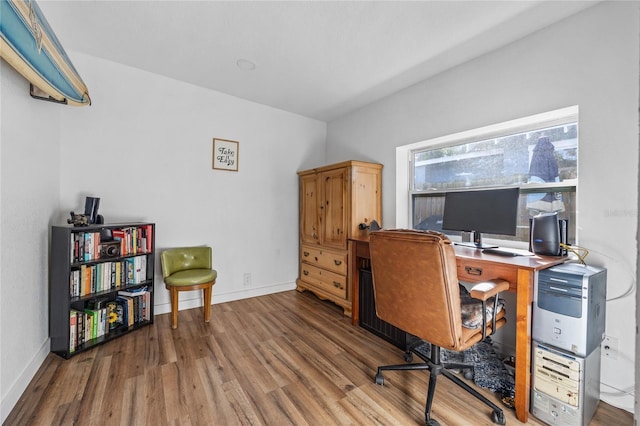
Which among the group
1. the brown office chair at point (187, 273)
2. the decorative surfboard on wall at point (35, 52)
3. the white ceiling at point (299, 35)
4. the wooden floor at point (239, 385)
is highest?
the white ceiling at point (299, 35)

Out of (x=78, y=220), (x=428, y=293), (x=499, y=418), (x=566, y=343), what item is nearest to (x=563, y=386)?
(x=566, y=343)

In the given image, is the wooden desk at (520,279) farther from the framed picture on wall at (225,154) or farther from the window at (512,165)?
the framed picture on wall at (225,154)

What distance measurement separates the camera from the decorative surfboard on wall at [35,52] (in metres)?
1.20

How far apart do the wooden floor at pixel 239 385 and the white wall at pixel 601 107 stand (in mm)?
596

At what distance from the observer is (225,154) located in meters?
3.18

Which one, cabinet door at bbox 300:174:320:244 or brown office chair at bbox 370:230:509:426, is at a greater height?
cabinet door at bbox 300:174:320:244

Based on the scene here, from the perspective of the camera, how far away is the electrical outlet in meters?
1.58

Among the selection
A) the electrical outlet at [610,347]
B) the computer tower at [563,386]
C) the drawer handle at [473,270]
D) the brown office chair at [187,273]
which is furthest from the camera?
the brown office chair at [187,273]

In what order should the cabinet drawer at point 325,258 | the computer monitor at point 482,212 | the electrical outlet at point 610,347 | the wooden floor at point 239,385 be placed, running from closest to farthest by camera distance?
the wooden floor at point 239,385
the electrical outlet at point 610,347
the computer monitor at point 482,212
the cabinet drawer at point 325,258

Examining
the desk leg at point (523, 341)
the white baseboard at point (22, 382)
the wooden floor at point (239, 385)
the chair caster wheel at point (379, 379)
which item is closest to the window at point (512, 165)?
the desk leg at point (523, 341)

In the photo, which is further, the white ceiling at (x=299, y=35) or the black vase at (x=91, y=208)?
the black vase at (x=91, y=208)

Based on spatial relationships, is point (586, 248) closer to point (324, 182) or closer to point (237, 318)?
point (324, 182)

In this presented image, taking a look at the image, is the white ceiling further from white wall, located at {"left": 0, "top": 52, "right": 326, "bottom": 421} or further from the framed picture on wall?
the framed picture on wall

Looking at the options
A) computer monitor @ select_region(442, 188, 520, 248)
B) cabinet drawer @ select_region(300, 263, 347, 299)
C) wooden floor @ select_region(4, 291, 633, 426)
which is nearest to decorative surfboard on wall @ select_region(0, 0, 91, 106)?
wooden floor @ select_region(4, 291, 633, 426)
